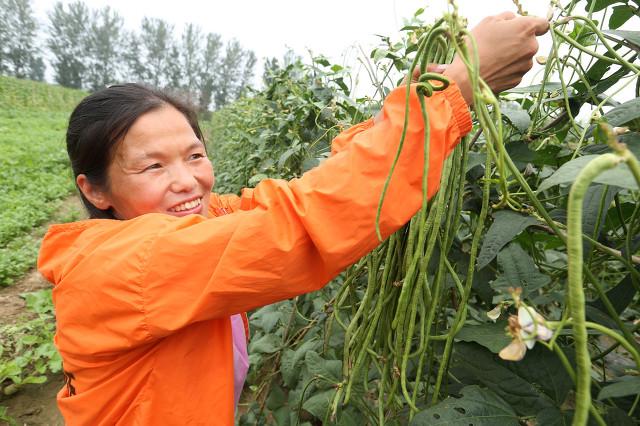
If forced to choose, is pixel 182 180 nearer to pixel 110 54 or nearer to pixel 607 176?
pixel 607 176

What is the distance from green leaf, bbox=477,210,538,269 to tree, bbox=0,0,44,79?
43.1 meters

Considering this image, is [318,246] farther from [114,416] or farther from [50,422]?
[50,422]

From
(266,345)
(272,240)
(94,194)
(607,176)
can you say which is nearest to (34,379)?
(266,345)

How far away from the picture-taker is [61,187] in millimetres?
5609

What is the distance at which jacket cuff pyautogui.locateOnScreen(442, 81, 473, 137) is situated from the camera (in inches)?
22.6

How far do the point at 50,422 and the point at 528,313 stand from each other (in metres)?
2.29

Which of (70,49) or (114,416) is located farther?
(70,49)

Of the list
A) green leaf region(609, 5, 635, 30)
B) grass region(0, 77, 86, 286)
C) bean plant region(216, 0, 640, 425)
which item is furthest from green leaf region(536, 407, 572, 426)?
grass region(0, 77, 86, 286)

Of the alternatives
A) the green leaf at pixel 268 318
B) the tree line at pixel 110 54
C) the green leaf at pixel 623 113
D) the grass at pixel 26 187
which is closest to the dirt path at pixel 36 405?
the green leaf at pixel 268 318

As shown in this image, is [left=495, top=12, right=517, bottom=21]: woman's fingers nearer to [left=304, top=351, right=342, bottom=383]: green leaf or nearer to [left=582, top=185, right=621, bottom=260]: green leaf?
[left=582, top=185, right=621, bottom=260]: green leaf

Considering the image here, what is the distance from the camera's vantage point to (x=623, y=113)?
55cm

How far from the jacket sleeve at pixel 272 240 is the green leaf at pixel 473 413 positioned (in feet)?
0.76

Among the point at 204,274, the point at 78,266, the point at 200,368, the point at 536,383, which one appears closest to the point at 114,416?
the point at 200,368

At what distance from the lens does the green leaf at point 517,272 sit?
2.10 feet
